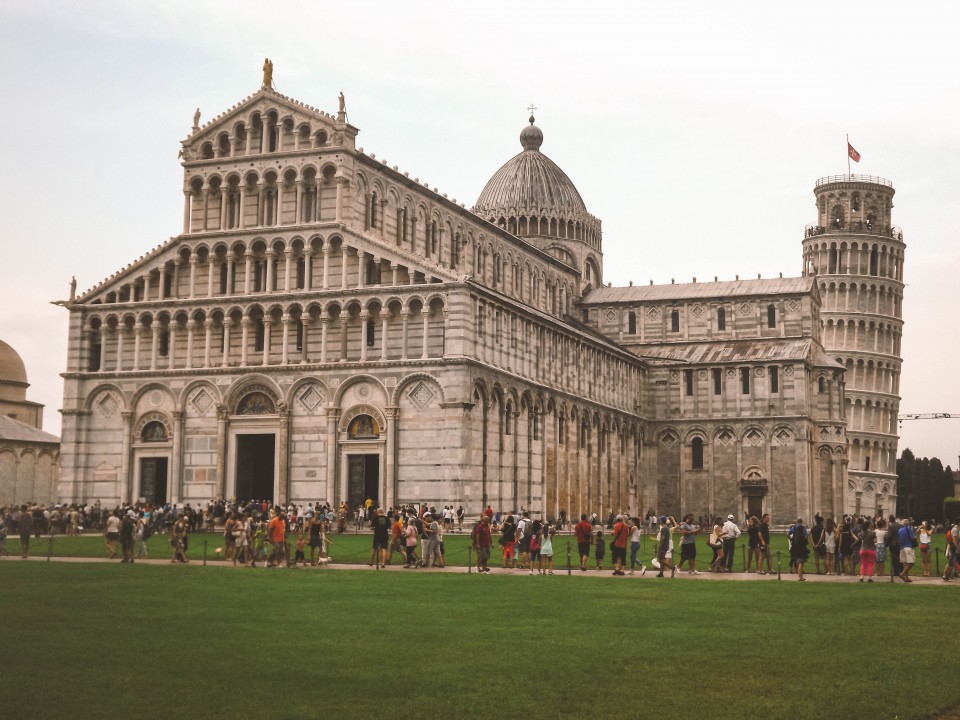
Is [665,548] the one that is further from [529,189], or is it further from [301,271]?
[529,189]

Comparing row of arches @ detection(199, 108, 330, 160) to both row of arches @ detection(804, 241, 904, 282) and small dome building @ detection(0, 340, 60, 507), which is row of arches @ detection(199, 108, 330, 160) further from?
row of arches @ detection(804, 241, 904, 282)

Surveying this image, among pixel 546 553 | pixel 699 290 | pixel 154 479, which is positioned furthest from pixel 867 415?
pixel 546 553

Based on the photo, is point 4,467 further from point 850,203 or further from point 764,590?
point 850,203

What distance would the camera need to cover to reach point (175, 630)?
2162cm

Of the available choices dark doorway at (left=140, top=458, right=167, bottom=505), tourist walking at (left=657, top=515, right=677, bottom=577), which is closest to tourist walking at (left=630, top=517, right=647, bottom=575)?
tourist walking at (left=657, top=515, right=677, bottom=577)

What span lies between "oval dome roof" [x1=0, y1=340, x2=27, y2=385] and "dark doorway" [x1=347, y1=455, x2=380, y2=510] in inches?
1929

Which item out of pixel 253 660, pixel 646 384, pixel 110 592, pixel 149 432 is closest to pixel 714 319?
pixel 646 384

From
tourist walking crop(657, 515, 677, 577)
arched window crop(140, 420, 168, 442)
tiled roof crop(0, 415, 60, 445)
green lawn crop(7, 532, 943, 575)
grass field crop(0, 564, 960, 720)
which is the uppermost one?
tiled roof crop(0, 415, 60, 445)

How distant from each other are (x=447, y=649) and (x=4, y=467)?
2808 inches

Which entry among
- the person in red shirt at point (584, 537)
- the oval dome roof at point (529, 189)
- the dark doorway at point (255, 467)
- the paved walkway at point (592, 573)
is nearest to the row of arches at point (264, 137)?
the dark doorway at point (255, 467)

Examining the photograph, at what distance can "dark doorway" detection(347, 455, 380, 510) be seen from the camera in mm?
61906

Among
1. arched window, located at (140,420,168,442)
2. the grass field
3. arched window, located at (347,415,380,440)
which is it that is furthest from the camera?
arched window, located at (140,420,168,442)

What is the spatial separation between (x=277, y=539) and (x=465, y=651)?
20.3 m

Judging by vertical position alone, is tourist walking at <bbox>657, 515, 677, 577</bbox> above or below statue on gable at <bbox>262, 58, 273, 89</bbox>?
below
